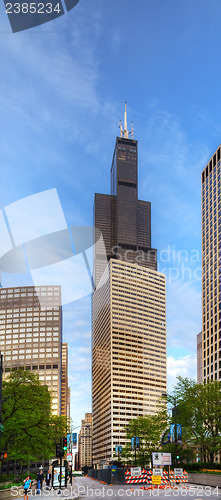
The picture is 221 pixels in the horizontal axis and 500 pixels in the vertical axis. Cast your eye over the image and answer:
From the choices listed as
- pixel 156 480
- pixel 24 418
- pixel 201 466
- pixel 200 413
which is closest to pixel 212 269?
pixel 200 413

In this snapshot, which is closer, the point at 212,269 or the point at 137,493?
the point at 137,493

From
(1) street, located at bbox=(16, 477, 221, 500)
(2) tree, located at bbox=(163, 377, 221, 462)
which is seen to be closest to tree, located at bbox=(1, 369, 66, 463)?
(1) street, located at bbox=(16, 477, 221, 500)

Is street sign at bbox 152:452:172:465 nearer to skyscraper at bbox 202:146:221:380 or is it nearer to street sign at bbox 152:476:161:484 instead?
street sign at bbox 152:476:161:484

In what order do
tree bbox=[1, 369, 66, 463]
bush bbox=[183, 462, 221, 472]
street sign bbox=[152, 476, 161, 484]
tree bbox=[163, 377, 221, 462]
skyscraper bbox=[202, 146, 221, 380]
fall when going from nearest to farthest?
street sign bbox=[152, 476, 161, 484], tree bbox=[1, 369, 66, 463], bush bbox=[183, 462, 221, 472], tree bbox=[163, 377, 221, 462], skyscraper bbox=[202, 146, 221, 380]

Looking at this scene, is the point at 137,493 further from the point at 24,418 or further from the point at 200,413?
the point at 200,413

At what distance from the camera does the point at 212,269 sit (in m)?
156

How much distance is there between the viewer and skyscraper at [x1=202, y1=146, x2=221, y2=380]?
14762cm

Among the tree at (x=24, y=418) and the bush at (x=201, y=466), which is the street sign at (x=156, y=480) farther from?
the bush at (x=201, y=466)

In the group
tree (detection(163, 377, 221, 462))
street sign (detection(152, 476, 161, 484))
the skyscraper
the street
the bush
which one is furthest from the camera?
the skyscraper

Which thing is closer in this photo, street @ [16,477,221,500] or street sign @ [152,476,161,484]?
street @ [16,477,221,500]

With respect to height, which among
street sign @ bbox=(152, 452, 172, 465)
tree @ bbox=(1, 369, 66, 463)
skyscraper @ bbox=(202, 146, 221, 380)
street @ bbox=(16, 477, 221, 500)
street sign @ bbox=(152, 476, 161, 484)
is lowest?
street @ bbox=(16, 477, 221, 500)

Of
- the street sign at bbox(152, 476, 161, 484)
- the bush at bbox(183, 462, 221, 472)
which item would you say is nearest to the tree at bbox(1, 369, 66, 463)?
the street sign at bbox(152, 476, 161, 484)

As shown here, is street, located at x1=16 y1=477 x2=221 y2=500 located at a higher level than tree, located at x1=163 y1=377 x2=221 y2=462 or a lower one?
lower

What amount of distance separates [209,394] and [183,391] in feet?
15.5
